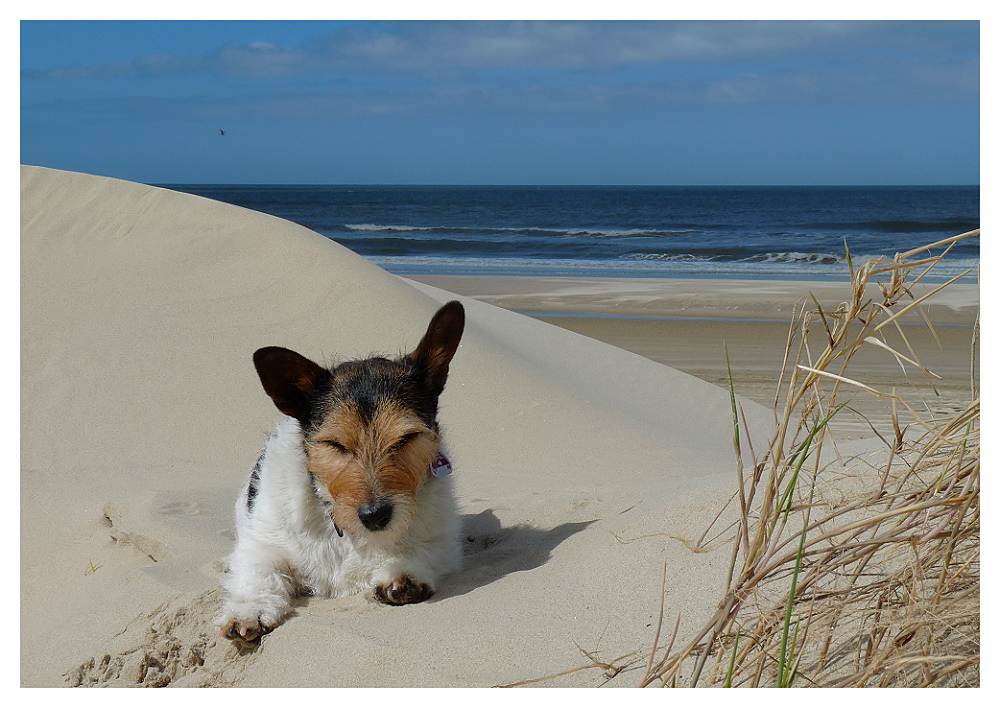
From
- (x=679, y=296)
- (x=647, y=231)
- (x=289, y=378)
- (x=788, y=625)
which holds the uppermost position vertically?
(x=647, y=231)

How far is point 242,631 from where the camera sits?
123 inches

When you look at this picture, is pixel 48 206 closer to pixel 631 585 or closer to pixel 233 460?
pixel 233 460

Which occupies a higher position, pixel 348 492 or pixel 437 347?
pixel 437 347

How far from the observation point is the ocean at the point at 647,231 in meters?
26.2

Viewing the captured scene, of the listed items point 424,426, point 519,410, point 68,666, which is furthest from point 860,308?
point 519,410

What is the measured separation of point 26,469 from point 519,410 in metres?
3.93

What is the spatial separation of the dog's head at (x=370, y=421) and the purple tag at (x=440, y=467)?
0.29ft

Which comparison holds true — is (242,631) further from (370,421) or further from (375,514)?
(370,421)

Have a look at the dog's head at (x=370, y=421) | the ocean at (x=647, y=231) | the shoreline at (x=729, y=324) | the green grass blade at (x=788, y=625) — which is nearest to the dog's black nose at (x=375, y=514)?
the dog's head at (x=370, y=421)

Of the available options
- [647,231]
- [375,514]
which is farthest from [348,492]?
[647,231]

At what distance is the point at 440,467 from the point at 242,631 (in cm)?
107

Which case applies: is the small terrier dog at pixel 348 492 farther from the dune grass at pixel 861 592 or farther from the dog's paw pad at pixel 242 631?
the dune grass at pixel 861 592

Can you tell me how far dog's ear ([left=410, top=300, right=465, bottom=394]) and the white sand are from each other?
0.97 meters

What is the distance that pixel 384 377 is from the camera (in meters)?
3.42
